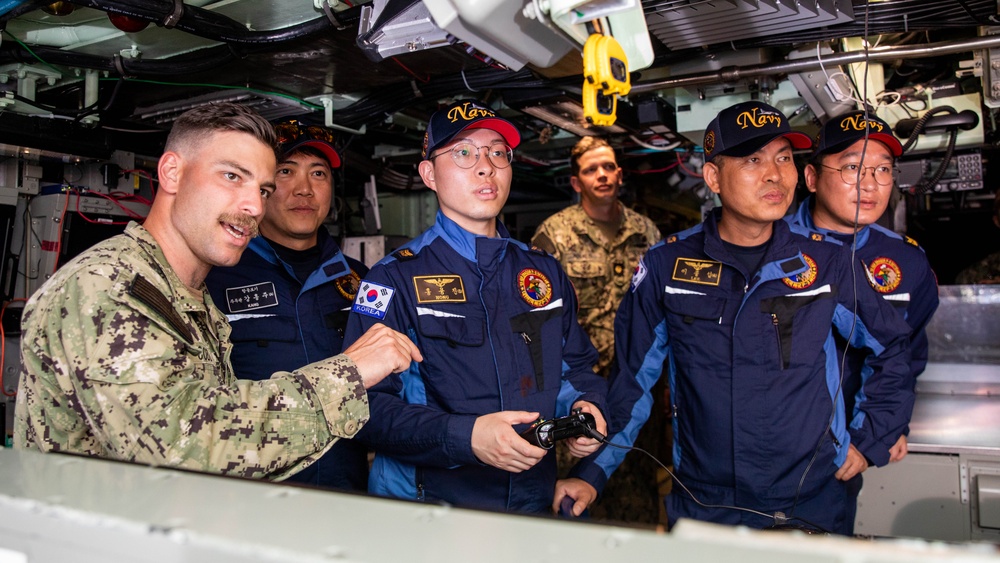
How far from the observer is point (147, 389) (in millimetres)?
1242

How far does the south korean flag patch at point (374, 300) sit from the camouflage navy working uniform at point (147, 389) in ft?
1.90

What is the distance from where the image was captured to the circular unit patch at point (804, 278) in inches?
92.7

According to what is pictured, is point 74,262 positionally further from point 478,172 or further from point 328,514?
point 478,172

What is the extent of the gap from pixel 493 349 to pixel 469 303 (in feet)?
0.52

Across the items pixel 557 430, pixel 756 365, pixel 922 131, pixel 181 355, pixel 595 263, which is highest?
pixel 922 131

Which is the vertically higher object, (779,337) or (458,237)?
(458,237)

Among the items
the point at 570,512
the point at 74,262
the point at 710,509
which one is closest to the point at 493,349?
the point at 570,512

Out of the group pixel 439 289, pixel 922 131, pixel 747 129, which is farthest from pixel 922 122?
pixel 439 289

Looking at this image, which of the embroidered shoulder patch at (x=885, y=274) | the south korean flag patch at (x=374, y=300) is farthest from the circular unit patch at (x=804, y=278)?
the south korean flag patch at (x=374, y=300)

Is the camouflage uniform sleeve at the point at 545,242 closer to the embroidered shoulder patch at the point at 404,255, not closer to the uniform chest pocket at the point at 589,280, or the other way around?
the uniform chest pocket at the point at 589,280

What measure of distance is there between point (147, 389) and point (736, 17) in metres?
1.94

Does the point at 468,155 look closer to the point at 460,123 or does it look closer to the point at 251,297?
the point at 460,123

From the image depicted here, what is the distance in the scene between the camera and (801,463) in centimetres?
225

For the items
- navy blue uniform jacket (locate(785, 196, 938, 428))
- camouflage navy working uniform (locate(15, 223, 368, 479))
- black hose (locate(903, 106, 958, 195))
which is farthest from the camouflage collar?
black hose (locate(903, 106, 958, 195))
